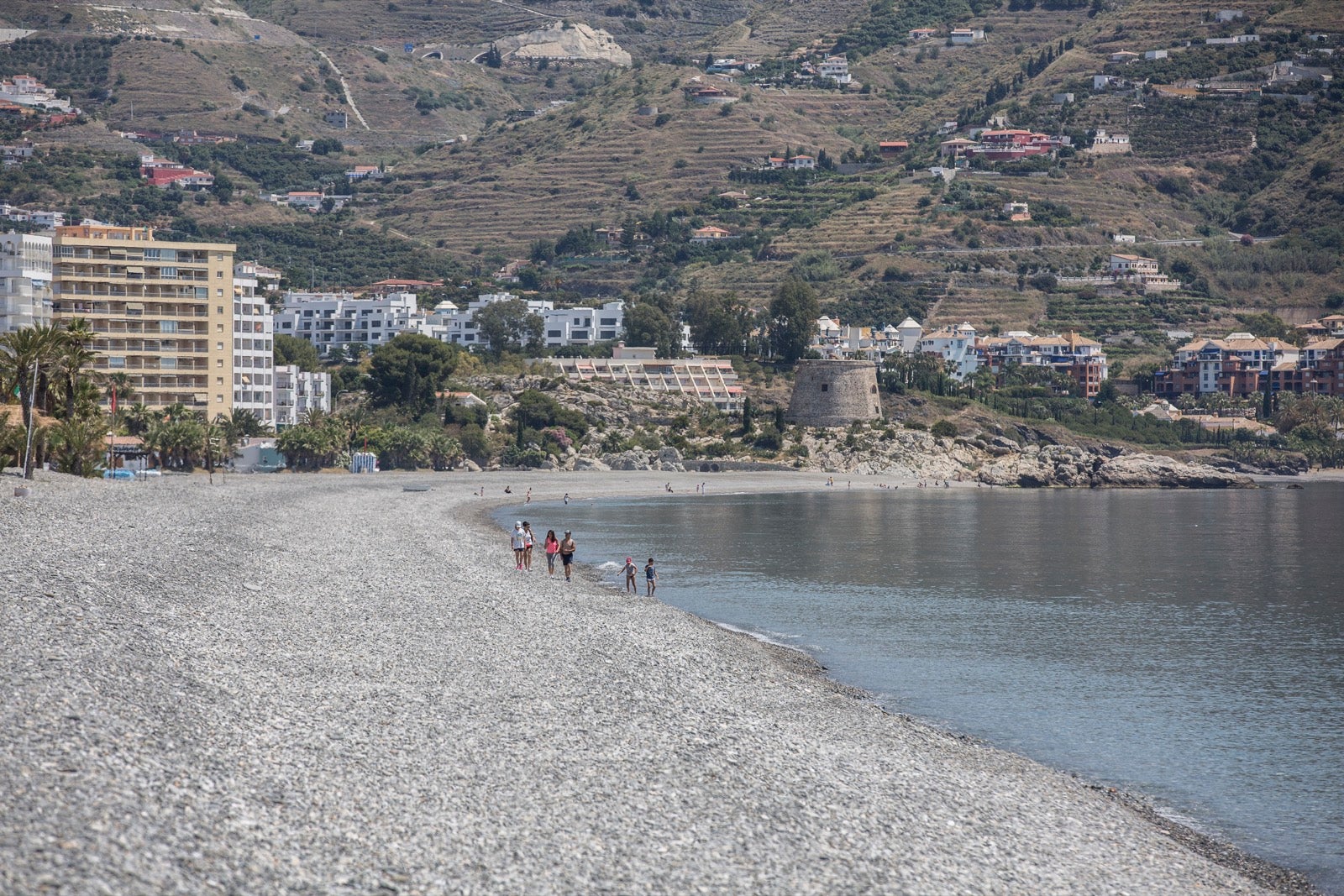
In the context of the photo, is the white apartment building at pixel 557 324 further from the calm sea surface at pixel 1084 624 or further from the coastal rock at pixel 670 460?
the calm sea surface at pixel 1084 624

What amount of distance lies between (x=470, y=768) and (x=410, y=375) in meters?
100

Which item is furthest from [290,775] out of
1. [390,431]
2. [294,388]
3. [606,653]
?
[294,388]

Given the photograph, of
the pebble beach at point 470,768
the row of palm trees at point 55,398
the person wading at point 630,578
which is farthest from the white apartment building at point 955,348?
the pebble beach at point 470,768

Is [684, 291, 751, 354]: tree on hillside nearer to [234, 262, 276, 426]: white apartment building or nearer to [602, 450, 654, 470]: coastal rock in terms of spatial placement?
[602, 450, 654, 470]: coastal rock

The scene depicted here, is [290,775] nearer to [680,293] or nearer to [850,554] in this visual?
[850,554]

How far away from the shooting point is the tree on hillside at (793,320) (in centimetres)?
13938

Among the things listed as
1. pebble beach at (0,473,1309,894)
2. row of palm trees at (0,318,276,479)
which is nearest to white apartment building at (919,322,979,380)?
row of palm trees at (0,318,276,479)

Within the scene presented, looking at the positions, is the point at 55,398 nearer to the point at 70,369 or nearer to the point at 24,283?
the point at 70,369

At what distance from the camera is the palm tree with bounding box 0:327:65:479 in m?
64.6

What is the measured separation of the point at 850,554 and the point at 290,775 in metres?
46.5

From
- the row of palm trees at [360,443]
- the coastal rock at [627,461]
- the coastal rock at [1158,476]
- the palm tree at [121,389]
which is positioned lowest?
the coastal rock at [1158,476]

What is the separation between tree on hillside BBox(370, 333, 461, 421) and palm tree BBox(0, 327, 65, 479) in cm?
4829

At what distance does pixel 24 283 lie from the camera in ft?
328

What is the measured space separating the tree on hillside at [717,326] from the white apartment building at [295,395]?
134 ft
